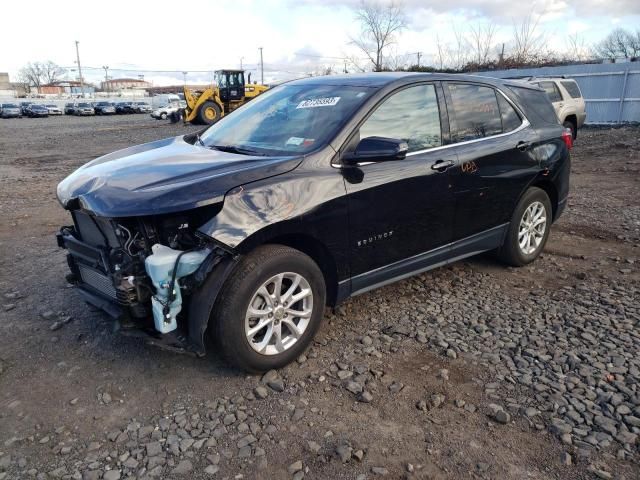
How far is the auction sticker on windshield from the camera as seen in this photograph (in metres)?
3.71

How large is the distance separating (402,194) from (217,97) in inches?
1024

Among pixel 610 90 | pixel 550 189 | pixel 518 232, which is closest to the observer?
pixel 518 232

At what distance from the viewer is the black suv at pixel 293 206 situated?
287cm

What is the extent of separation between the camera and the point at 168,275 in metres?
2.77

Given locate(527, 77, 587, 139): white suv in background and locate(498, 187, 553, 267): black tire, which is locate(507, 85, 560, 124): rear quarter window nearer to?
locate(498, 187, 553, 267): black tire

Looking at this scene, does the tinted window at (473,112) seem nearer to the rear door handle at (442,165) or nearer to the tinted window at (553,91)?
the rear door handle at (442,165)

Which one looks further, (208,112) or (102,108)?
(102,108)

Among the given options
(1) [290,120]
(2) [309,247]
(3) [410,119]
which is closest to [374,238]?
(2) [309,247]

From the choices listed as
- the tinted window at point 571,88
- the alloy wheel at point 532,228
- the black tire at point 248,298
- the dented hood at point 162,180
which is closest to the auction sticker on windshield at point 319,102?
the dented hood at point 162,180

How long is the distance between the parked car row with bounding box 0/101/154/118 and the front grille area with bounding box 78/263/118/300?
55.3 m

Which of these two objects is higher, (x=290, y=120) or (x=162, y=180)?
(x=290, y=120)

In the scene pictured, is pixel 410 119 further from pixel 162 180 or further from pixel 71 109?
pixel 71 109

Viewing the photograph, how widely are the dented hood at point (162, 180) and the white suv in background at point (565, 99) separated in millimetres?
12557

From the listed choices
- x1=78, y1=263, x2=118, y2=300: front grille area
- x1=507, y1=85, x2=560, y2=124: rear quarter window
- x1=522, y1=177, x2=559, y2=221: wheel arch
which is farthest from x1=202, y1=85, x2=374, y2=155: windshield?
x1=522, y1=177, x2=559, y2=221: wheel arch
